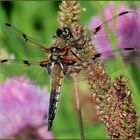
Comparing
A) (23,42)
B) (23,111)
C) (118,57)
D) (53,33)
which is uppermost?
(53,33)

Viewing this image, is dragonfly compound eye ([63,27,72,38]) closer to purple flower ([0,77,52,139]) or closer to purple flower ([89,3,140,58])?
purple flower ([89,3,140,58])

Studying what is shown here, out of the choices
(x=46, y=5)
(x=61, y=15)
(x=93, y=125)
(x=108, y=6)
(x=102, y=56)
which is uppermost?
(x=46, y=5)

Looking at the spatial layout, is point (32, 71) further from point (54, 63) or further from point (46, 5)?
point (46, 5)

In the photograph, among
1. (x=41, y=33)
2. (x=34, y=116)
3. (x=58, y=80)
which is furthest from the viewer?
(x=41, y=33)

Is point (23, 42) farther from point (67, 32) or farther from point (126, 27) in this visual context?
point (126, 27)

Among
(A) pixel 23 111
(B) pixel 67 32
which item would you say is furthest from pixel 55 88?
(A) pixel 23 111

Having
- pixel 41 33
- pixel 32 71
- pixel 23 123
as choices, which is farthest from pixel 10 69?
pixel 41 33

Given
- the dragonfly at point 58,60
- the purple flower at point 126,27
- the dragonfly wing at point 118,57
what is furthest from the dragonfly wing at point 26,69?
the purple flower at point 126,27
